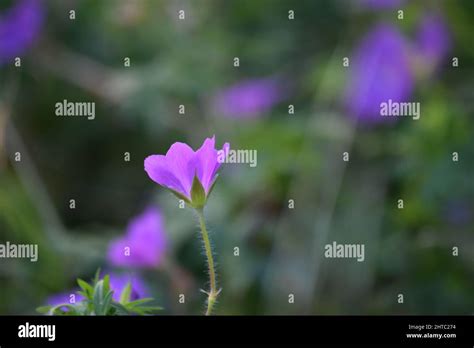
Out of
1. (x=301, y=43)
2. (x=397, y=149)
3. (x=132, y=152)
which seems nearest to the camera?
(x=397, y=149)

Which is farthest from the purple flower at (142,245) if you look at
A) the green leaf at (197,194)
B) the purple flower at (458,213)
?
the purple flower at (458,213)

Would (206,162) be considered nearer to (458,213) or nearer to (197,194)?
(197,194)

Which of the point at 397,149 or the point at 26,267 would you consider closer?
the point at 26,267

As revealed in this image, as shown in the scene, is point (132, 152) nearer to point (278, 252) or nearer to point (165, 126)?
point (165, 126)

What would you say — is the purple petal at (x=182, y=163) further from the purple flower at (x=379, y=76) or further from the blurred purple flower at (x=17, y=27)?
the blurred purple flower at (x=17, y=27)
